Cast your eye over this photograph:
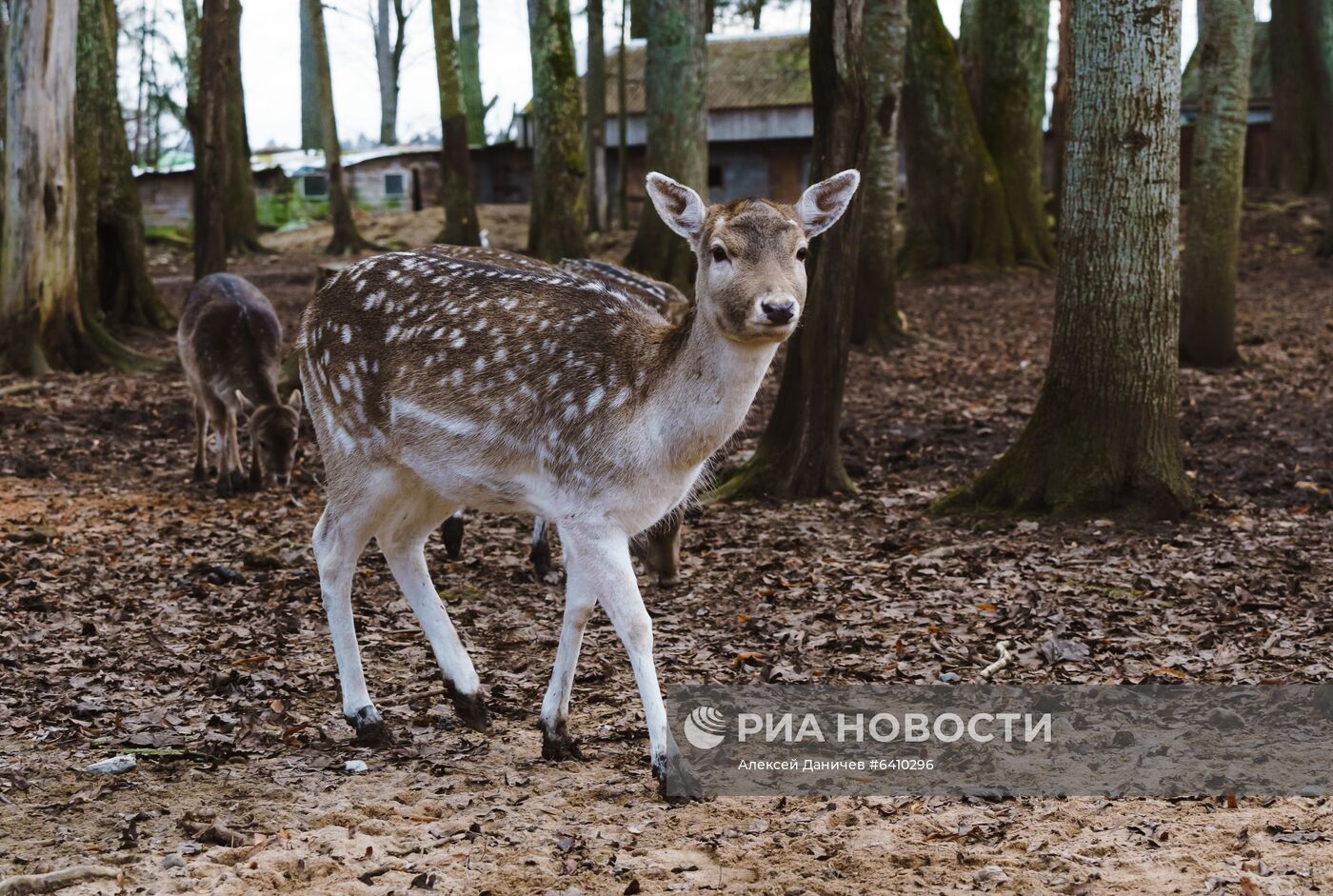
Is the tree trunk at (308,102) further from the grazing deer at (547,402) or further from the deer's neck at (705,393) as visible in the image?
the deer's neck at (705,393)

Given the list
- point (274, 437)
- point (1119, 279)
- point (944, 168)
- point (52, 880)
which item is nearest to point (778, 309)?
point (52, 880)

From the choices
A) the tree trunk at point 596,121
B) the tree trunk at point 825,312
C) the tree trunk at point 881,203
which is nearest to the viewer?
the tree trunk at point 825,312

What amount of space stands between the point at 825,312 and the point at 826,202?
3.44m

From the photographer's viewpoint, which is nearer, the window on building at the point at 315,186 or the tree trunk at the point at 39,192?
the tree trunk at the point at 39,192

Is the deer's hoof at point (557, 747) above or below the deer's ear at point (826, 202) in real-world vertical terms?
below

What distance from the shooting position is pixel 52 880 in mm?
3828

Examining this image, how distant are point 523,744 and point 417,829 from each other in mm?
865

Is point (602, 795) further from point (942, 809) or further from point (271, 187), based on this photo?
point (271, 187)

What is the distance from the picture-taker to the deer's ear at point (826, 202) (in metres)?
5.17

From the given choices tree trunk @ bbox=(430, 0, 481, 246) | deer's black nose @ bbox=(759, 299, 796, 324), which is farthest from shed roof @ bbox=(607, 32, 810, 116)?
deer's black nose @ bbox=(759, 299, 796, 324)

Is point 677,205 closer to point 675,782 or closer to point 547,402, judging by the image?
point 547,402

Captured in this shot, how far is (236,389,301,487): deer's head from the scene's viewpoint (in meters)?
9.69

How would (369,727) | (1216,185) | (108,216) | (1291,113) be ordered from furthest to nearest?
(1291,113), (108,216), (1216,185), (369,727)

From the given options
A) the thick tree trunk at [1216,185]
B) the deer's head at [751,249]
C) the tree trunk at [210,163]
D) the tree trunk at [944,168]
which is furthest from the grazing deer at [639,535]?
the tree trunk at [944,168]
